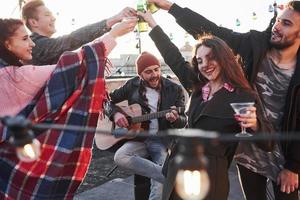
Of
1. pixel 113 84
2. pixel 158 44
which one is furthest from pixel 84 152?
pixel 113 84

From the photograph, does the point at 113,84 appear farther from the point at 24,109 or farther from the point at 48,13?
the point at 24,109

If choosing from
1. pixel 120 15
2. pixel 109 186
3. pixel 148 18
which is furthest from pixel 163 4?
pixel 109 186

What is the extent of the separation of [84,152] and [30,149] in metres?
1.41

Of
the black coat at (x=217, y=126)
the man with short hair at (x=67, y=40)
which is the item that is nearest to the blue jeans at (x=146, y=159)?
the black coat at (x=217, y=126)

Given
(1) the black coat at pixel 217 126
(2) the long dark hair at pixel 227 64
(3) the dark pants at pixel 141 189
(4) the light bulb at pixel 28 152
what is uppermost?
(2) the long dark hair at pixel 227 64

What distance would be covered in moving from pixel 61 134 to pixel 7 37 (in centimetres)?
77

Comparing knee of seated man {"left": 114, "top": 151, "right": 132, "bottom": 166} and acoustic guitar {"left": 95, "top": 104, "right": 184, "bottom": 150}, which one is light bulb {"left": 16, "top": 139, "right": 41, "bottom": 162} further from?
acoustic guitar {"left": 95, "top": 104, "right": 184, "bottom": 150}

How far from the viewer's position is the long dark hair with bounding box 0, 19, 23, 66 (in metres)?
2.72

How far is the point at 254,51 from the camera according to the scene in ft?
8.98

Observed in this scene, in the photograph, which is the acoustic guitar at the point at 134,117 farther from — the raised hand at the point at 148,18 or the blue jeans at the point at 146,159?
the raised hand at the point at 148,18

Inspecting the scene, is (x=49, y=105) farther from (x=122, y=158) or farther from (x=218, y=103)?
(x=122, y=158)

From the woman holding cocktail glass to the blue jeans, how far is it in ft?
3.82

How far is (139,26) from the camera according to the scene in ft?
10.8

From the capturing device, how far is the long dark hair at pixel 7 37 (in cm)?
272
